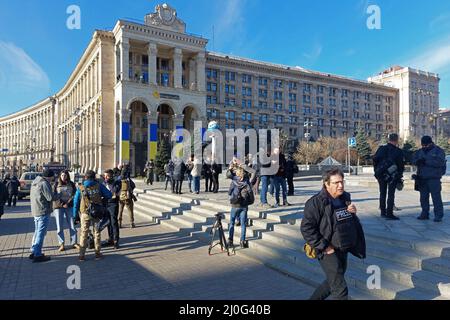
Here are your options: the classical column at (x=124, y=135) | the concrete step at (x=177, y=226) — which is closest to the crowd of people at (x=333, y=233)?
the concrete step at (x=177, y=226)

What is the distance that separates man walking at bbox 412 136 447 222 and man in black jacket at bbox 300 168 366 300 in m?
4.52

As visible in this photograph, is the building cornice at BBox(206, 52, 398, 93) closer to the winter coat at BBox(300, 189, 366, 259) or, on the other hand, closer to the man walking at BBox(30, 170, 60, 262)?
the man walking at BBox(30, 170, 60, 262)

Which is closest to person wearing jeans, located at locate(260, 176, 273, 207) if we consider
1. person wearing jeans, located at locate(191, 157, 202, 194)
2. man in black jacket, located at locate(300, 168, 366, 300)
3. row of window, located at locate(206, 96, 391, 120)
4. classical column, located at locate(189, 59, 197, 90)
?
person wearing jeans, located at locate(191, 157, 202, 194)

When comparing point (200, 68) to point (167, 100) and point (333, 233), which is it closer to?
point (167, 100)

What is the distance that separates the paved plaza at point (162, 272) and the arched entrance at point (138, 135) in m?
49.2

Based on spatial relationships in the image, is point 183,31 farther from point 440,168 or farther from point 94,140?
point 440,168

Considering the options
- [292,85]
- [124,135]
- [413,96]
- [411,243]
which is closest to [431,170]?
[411,243]

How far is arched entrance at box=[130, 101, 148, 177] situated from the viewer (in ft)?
187

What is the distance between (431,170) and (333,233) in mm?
4901

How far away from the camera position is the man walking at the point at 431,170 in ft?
22.5

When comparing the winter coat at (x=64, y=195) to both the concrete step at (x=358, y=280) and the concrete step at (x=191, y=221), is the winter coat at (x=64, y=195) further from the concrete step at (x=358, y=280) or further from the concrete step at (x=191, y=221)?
the concrete step at (x=358, y=280)

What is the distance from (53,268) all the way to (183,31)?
5754cm

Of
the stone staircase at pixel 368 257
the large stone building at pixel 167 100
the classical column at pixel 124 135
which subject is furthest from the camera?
the large stone building at pixel 167 100
